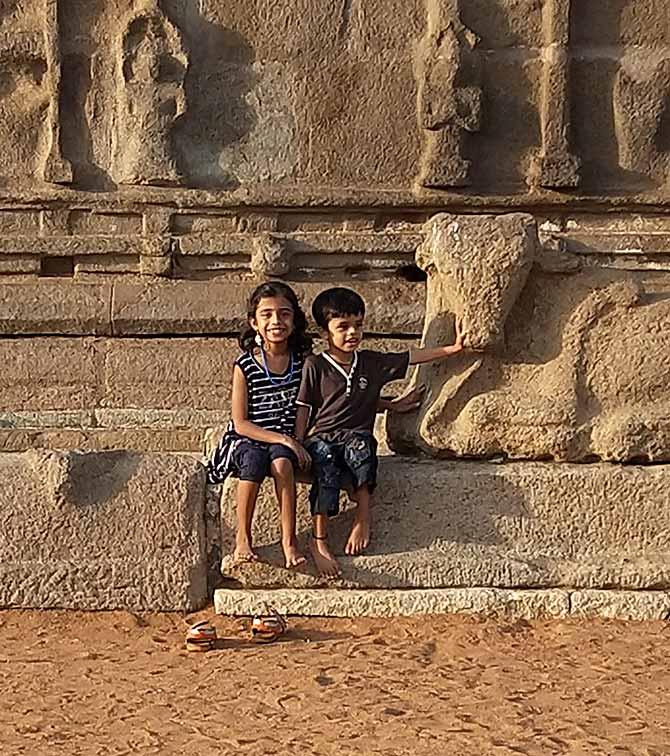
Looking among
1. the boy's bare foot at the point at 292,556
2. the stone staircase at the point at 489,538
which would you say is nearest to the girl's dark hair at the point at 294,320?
the stone staircase at the point at 489,538

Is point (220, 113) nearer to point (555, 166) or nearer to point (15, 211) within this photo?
point (15, 211)

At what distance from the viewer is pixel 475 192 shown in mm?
9211

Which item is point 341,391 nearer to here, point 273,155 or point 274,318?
point 274,318

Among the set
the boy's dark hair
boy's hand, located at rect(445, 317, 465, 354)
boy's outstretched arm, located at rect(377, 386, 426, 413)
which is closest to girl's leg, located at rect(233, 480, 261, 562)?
the boy's dark hair

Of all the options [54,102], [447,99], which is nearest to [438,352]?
[447,99]

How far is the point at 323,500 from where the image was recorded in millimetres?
5301

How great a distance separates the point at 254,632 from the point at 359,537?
0.62 metres

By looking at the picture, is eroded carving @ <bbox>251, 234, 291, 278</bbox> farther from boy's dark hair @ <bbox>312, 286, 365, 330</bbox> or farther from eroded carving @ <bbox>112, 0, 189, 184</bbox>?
boy's dark hair @ <bbox>312, 286, 365, 330</bbox>

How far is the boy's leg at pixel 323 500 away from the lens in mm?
5305

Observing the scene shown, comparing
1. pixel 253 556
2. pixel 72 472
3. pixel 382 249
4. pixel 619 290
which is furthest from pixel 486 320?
pixel 382 249

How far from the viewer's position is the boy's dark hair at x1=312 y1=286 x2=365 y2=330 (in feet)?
18.0

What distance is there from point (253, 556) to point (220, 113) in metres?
4.60

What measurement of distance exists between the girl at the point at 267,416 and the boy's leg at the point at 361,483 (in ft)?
0.60

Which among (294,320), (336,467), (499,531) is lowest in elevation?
(499,531)
